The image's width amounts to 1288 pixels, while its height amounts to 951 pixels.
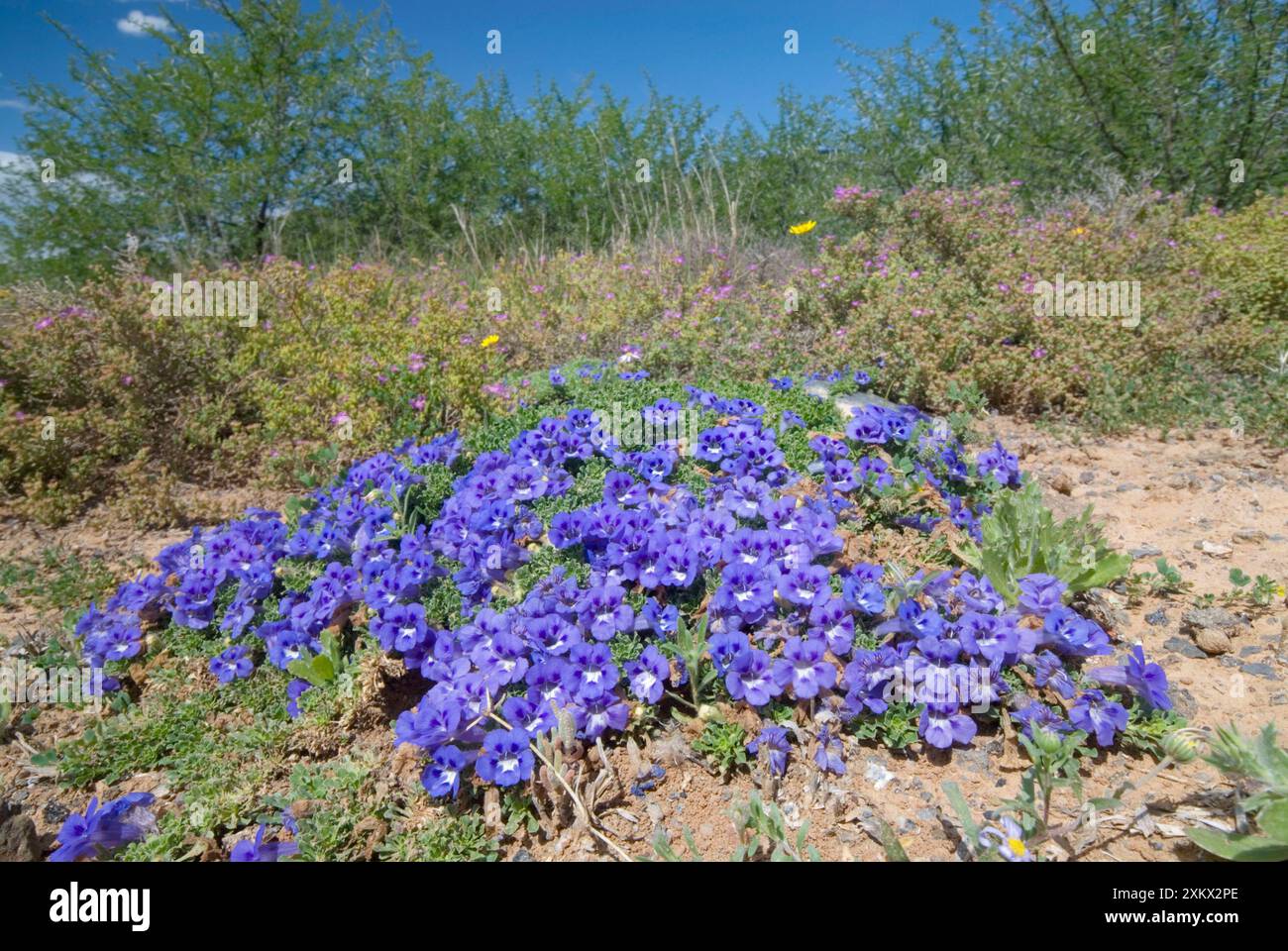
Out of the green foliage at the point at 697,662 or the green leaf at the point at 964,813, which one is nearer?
the green leaf at the point at 964,813

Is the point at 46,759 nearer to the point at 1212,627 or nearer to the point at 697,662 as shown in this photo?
the point at 697,662

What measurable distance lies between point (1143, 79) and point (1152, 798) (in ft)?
32.1

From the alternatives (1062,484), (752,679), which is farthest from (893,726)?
(1062,484)

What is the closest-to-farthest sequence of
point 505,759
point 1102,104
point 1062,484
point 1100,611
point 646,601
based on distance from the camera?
point 505,759, point 646,601, point 1100,611, point 1062,484, point 1102,104

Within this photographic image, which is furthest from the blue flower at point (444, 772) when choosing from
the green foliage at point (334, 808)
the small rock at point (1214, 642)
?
the small rock at point (1214, 642)

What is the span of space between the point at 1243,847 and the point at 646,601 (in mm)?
1659

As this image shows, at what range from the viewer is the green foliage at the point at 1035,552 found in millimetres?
2703

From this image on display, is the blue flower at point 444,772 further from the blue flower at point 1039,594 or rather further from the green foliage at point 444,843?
the blue flower at point 1039,594

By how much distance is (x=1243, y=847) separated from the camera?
1.70 m

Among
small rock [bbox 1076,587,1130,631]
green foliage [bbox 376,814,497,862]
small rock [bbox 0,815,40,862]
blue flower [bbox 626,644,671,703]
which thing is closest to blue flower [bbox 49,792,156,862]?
small rock [bbox 0,815,40,862]

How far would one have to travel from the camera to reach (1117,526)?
147 inches

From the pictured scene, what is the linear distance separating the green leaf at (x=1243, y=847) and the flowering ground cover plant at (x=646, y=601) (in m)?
0.45

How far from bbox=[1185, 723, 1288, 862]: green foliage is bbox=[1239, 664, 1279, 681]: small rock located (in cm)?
91

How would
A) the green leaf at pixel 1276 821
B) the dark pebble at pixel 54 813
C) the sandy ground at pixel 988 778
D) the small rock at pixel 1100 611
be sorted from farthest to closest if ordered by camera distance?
the small rock at pixel 1100 611 → the dark pebble at pixel 54 813 → the sandy ground at pixel 988 778 → the green leaf at pixel 1276 821
